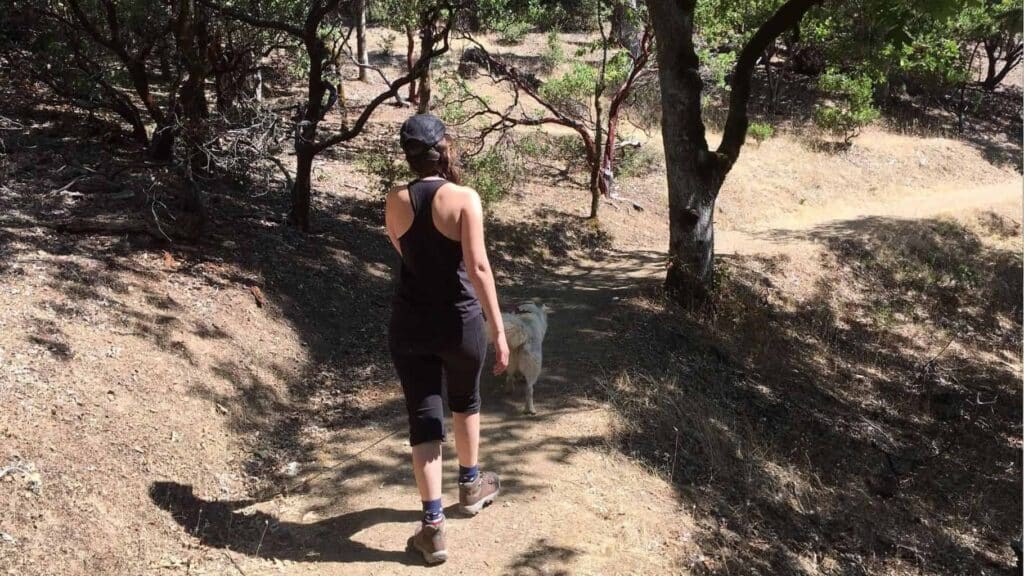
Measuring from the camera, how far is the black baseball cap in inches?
122

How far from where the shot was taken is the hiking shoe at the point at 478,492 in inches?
150

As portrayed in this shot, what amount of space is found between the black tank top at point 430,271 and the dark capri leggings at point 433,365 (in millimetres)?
71

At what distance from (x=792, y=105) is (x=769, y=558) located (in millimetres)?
18622

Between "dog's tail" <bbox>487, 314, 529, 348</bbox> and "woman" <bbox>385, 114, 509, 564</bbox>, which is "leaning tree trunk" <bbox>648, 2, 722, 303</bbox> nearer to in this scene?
"dog's tail" <bbox>487, 314, 529, 348</bbox>

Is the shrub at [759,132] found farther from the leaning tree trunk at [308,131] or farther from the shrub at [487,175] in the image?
the leaning tree trunk at [308,131]

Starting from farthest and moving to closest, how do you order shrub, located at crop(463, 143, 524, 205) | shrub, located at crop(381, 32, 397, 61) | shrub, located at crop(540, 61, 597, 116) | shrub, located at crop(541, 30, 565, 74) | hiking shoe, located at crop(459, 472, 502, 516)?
shrub, located at crop(381, 32, 397, 61) → shrub, located at crop(541, 30, 565, 74) → shrub, located at crop(540, 61, 597, 116) → shrub, located at crop(463, 143, 524, 205) → hiking shoe, located at crop(459, 472, 502, 516)

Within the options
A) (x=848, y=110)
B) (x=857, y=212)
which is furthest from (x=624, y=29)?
(x=848, y=110)

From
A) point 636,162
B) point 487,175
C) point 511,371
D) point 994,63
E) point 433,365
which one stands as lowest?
point 511,371

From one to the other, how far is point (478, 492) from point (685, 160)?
5.13 m

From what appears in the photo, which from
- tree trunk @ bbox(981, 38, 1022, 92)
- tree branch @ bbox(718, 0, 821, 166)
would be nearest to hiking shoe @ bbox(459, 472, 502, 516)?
tree branch @ bbox(718, 0, 821, 166)

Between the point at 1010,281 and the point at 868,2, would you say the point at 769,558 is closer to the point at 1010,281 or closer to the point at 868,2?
the point at 868,2

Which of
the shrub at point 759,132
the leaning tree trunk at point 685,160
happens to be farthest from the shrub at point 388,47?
the leaning tree trunk at point 685,160

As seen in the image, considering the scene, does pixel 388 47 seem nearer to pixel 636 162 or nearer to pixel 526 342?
pixel 636 162

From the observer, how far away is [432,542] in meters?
3.47
